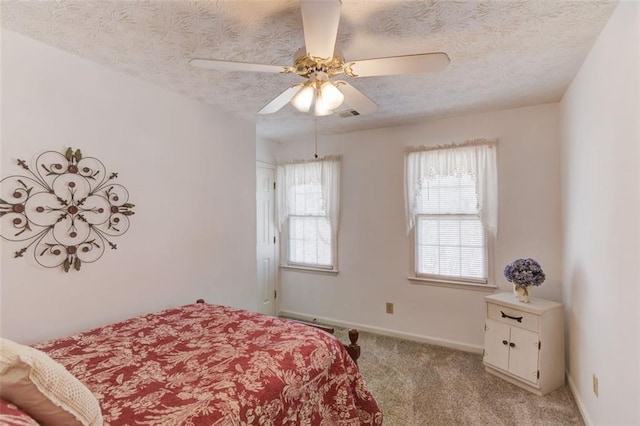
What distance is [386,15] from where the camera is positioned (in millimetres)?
1634

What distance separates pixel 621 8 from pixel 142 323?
10.4ft

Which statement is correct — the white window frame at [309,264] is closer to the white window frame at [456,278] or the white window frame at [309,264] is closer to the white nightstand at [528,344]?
the white window frame at [456,278]

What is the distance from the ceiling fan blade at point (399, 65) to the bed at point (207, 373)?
4.71 feet

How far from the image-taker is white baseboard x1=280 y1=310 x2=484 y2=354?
3.26 metres

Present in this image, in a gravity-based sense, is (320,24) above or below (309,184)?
above

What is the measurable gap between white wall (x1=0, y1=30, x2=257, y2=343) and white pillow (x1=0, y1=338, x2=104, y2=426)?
1.27 metres

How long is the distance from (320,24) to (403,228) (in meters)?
2.69

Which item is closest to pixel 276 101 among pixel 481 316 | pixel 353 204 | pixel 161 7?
pixel 161 7

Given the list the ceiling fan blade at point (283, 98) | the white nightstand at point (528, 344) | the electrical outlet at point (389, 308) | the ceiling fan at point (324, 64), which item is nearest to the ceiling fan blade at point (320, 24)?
the ceiling fan at point (324, 64)

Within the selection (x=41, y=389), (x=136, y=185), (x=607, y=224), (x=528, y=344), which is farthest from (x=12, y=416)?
(x=528, y=344)

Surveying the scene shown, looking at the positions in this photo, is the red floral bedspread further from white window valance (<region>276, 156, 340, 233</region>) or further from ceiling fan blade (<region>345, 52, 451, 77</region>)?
white window valance (<region>276, 156, 340, 233</region>)

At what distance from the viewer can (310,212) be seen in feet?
13.9

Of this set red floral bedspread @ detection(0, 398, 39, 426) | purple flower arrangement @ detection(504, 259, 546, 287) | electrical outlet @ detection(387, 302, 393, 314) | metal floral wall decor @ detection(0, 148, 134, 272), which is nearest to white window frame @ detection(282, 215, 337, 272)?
electrical outlet @ detection(387, 302, 393, 314)

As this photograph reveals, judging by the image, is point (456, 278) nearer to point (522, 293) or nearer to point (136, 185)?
point (522, 293)
